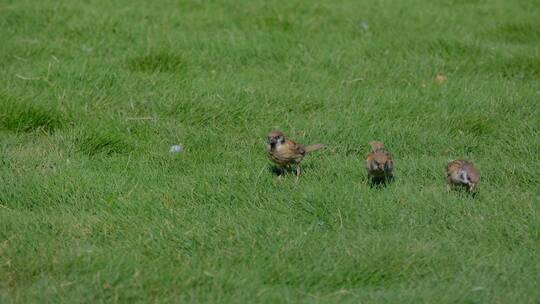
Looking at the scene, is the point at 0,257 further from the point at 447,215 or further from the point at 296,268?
the point at 447,215

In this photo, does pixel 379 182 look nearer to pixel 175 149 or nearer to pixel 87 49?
pixel 175 149

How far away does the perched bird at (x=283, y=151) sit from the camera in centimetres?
679

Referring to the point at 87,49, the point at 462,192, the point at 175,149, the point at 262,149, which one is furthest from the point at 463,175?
the point at 87,49

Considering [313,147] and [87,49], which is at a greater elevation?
[313,147]

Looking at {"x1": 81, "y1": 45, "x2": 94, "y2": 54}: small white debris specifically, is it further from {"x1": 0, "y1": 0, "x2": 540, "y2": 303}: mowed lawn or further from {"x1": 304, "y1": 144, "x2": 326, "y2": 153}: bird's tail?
{"x1": 304, "y1": 144, "x2": 326, "y2": 153}: bird's tail

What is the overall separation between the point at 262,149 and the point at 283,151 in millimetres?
698

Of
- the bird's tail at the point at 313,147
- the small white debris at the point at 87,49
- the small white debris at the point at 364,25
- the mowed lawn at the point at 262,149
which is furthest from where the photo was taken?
the small white debris at the point at 364,25

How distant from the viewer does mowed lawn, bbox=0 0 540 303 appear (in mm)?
5258

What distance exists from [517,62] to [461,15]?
6.60 ft

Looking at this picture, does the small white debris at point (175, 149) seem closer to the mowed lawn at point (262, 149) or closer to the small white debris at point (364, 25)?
the mowed lawn at point (262, 149)

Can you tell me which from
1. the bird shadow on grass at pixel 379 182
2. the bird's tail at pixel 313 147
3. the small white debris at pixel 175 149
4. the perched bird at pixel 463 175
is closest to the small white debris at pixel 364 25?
the bird's tail at pixel 313 147

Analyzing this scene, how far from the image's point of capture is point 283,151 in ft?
22.2

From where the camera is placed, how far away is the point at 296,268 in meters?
5.30

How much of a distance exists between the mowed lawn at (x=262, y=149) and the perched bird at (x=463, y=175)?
11 cm
